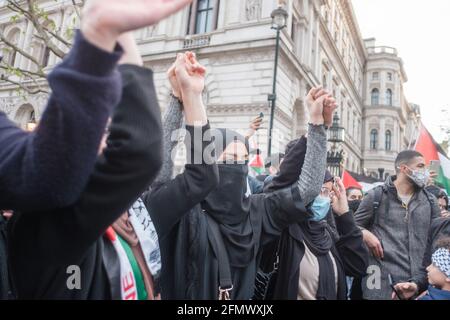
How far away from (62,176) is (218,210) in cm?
148

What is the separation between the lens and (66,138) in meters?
0.85

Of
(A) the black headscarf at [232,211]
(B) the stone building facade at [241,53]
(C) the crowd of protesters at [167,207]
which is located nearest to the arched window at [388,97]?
(B) the stone building facade at [241,53]

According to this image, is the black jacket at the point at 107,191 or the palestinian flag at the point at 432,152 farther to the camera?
the palestinian flag at the point at 432,152

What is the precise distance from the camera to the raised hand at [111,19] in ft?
2.75

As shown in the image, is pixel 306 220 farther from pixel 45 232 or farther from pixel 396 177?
pixel 45 232

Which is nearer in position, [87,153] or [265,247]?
[87,153]

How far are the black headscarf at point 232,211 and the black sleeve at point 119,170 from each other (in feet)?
4.28

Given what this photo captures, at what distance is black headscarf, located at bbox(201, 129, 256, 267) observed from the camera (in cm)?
226

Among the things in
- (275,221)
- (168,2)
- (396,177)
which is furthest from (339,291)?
(168,2)

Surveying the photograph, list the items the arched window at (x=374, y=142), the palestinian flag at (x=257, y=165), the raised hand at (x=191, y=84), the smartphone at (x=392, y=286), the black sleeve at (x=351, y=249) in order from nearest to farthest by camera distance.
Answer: the raised hand at (x=191, y=84)
the black sleeve at (x=351, y=249)
the smartphone at (x=392, y=286)
the palestinian flag at (x=257, y=165)
the arched window at (x=374, y=142)

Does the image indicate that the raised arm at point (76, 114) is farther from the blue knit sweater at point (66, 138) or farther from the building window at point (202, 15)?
the building window at point (202, 15)

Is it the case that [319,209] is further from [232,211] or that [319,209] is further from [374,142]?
[374,142]

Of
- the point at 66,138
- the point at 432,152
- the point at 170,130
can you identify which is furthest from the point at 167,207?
the point at 432,152

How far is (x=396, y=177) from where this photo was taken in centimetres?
367
